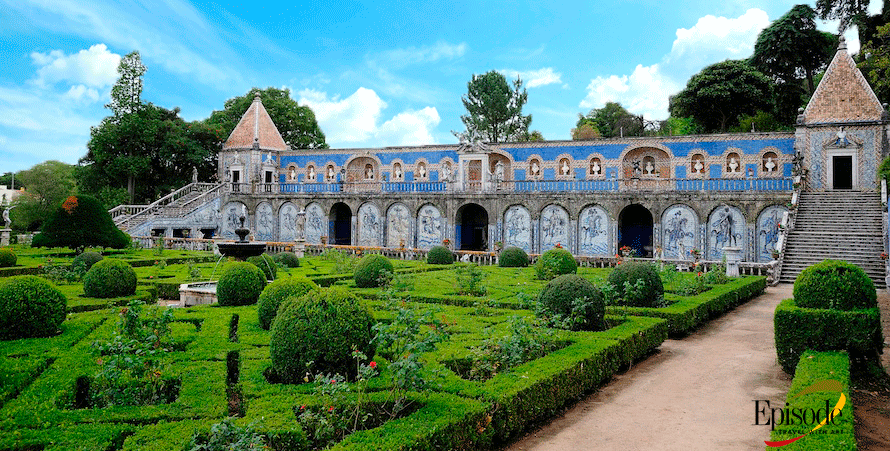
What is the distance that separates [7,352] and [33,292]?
1458mm

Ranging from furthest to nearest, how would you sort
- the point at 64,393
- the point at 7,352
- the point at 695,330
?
the point at 695,330
the point at 7,352
the point at 64,393

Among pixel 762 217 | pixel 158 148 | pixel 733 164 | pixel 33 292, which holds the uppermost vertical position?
pixel 158 148

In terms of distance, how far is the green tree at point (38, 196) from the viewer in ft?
140

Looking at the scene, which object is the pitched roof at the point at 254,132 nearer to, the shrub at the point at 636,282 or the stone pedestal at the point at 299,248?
the stone pedestal at the point at 299,248

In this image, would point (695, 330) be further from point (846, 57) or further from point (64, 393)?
point (846, 57)

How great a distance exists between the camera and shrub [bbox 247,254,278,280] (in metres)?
17.3

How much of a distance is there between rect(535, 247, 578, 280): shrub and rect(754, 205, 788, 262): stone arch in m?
11.4

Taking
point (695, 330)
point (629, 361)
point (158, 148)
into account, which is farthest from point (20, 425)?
point (158, 148)

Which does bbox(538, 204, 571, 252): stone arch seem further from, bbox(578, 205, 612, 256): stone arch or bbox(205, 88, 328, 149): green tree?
bbox(205, 88, 328, 149): green tree

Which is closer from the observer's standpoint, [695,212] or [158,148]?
[695,212]

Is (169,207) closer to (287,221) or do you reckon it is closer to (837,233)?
(287,221)

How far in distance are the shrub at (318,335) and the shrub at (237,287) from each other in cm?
638

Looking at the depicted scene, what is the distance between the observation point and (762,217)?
82.8 feet

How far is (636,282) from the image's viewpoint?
12859 millimetres
